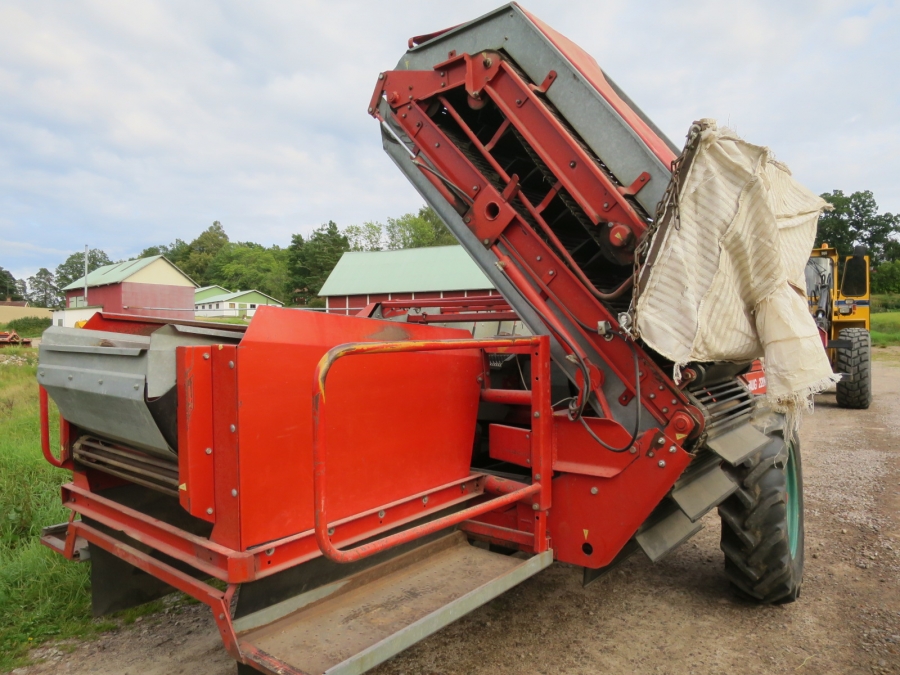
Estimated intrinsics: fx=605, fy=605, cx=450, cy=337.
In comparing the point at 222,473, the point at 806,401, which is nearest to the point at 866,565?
the point at 806,401

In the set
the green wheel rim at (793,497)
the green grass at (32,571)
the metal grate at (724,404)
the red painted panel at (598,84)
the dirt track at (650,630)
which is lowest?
the dirt track at (650,630)

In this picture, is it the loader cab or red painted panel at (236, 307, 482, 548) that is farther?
the loader cab

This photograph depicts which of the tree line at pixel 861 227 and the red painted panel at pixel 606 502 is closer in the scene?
the red painted panel at pixel 606 502

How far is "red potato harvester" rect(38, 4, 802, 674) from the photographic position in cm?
201

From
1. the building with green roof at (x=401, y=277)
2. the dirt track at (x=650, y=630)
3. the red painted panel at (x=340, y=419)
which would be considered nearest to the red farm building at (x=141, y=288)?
the building with green roof at (x=401, y=277)

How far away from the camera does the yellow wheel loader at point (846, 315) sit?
9.77 m

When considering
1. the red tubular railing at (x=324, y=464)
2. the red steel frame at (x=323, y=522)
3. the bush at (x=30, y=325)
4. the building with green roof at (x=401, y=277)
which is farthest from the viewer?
the bush at (x=30, y=325)

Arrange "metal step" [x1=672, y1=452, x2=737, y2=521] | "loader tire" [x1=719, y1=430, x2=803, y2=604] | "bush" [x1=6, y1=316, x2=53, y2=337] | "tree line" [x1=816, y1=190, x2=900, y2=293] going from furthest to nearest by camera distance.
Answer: "tree line" [x1=816, y1=190, x2=900, y2=293], "bush" [x1=6, y1=316, x2=53, y2=337], "loader tire" [x1=719, y1=430, x2=803, y2=604], "metal step" [x1=672, y1=452, x2=737, y2=521]

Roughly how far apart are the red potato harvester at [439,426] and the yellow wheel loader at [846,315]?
788 centimetres

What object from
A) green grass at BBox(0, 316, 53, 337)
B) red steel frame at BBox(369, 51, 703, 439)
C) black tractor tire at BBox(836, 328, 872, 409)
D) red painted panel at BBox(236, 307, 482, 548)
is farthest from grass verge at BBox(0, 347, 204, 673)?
green grass at BBox(0, 316, 53, 337)

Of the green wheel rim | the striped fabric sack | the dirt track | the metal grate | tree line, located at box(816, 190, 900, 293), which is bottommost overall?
the dirt track

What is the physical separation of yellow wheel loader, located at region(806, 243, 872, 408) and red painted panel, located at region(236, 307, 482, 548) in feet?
29.8

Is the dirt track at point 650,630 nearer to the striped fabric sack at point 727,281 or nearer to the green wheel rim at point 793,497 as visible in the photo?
the green wheel rim at point 793,497

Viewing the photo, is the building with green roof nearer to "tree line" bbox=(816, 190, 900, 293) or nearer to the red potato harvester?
the red potato harvester
